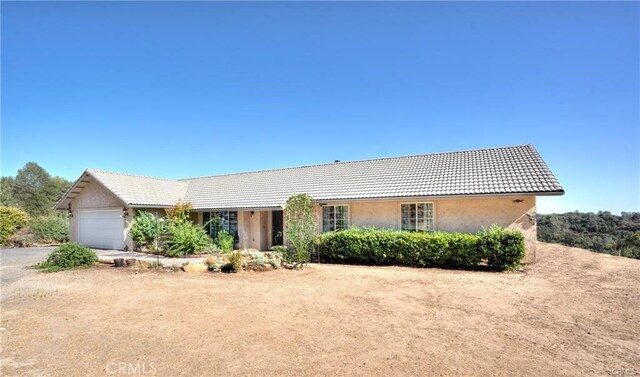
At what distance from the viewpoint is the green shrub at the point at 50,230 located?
2594 cm

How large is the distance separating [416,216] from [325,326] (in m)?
11.0

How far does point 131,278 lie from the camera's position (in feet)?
38.6

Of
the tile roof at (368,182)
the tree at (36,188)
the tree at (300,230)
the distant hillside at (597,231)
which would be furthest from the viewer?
the tree at (36,188)

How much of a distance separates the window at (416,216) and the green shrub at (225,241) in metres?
8.80

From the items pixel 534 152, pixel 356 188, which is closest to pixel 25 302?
pixel 356 188

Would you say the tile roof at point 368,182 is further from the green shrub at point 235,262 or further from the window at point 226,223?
the green shrub at point 235,262

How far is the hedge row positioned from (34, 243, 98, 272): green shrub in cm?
922

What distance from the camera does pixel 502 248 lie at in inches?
498

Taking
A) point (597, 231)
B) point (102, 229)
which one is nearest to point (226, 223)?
point (102, 229)

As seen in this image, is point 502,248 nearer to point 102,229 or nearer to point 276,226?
point 276,226

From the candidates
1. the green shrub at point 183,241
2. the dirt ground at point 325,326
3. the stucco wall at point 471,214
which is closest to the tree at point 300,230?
the dirt ground at point 325,326

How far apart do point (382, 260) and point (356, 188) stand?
16.6 ft

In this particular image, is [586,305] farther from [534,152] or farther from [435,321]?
[534,152]

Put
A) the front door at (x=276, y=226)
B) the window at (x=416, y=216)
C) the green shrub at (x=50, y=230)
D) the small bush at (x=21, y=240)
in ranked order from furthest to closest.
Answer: the green shrub at (x=50, y=230) < the small bush at (x=21, y=240) < the front door at (x=276, y=226) < the window at (x=416, y=216)
